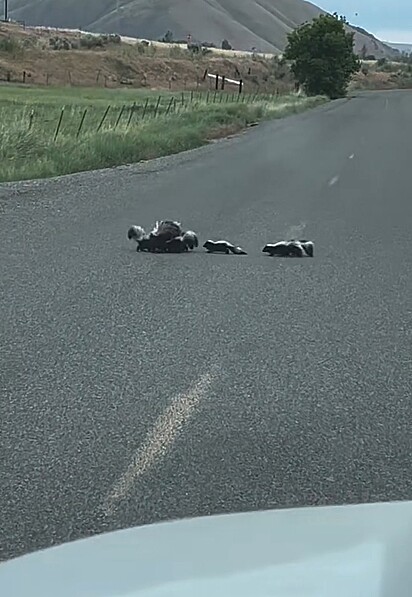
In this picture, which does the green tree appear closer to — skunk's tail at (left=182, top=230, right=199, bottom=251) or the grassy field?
the grassy field

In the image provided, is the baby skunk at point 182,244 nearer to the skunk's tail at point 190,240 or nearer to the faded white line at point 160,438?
the skunk's tail at point 190,240

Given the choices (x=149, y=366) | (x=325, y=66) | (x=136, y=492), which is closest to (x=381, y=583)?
(x=136, y=492)

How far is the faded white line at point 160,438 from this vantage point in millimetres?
4699

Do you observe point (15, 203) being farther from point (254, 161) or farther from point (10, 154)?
point (254, 161)

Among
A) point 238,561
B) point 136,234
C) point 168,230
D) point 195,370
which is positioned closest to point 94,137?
point 136,234

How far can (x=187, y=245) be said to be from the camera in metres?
12.0

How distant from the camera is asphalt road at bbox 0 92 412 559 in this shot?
185 inches

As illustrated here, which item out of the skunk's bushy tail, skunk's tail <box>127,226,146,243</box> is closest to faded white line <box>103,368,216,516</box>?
the skunk's bushy tail

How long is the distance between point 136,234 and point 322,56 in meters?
72.5

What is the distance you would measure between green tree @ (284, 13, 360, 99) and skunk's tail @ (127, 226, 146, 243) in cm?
7023

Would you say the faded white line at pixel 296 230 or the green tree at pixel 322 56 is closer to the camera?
the faded white line at pixel 296 230

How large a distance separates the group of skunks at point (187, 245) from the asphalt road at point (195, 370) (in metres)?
0.17

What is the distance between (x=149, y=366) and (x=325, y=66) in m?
76.7

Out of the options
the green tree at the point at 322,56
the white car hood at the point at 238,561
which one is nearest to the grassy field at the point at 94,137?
the white car hood at the point at 238,561
